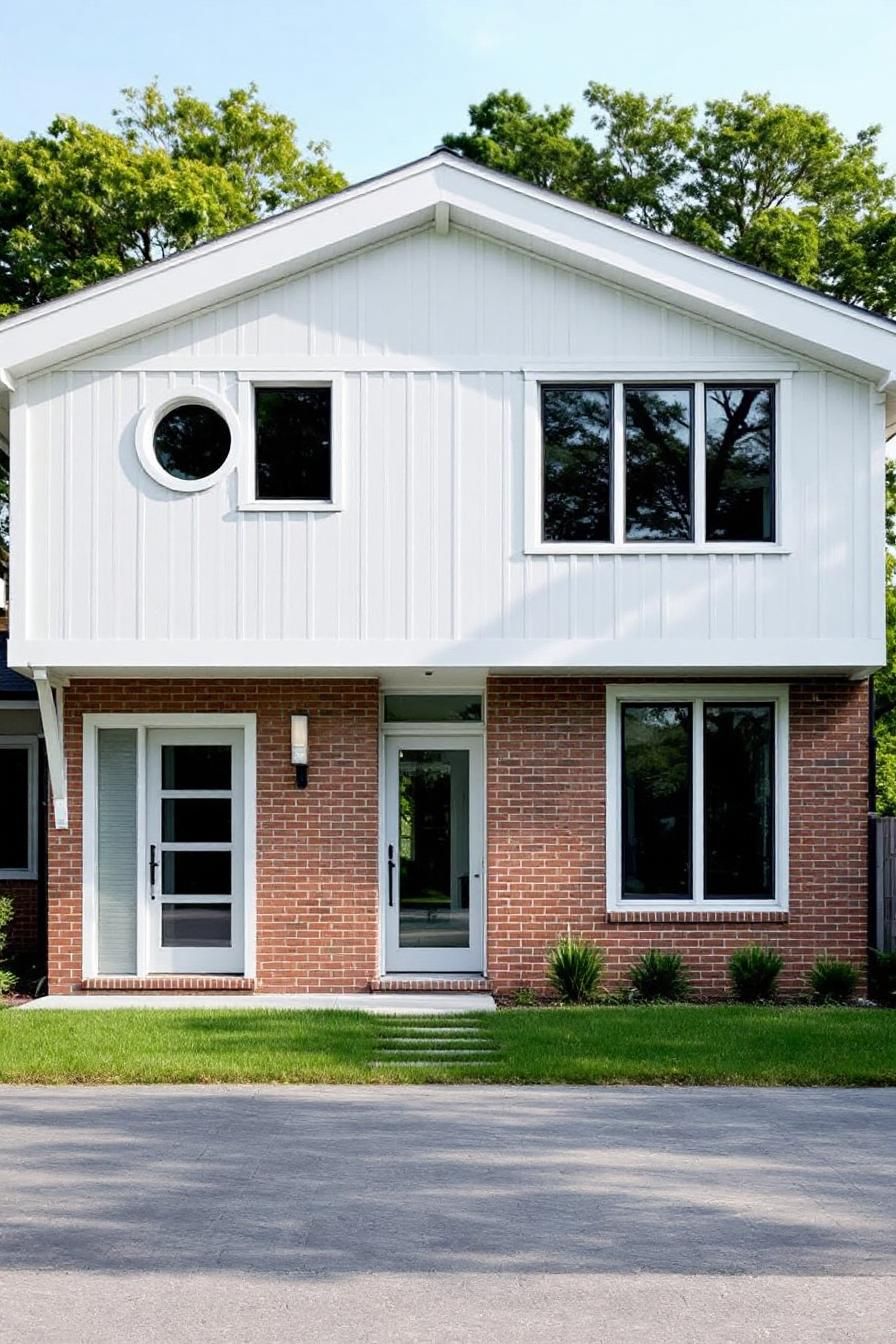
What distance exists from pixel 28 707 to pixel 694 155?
20.1 metres

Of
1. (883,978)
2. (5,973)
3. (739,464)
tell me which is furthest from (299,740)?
(883,978)

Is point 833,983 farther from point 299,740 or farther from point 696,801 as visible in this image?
point 299,740

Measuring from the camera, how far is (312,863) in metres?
16.1

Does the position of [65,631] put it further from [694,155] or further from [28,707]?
[694,155]

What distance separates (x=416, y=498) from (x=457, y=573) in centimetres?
83

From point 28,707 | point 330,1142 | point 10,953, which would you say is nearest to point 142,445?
point 28,707

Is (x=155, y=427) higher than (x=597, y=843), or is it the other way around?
(x=155, y=427)

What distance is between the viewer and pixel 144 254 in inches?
1166

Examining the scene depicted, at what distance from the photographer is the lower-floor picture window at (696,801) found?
16.2 meters

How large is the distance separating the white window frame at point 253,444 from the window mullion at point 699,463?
340 cm

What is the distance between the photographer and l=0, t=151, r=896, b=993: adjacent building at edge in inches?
607

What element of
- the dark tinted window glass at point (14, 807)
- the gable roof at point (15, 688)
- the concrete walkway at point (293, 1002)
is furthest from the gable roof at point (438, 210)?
the concrete walkway at point (293, 1002)

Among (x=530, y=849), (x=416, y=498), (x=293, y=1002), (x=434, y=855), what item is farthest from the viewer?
(x=434, y=855)

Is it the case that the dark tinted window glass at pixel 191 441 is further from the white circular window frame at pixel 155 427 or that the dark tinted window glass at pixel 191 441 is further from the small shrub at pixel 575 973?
the small shrub at pixel 575 973
